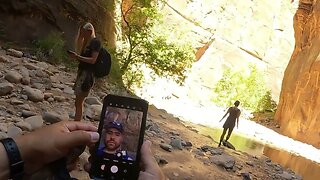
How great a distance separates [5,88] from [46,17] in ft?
17.9

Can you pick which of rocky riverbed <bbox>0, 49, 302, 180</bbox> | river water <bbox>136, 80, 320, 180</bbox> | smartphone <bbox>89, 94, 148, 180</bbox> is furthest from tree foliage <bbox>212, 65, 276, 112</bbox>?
smartphone <bbox>89, 94, 148, 180</bbox>

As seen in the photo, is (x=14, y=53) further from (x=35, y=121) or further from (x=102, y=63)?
(x=102, y=63)

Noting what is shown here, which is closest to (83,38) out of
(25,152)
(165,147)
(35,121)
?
(35,121)

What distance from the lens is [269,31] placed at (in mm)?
37562

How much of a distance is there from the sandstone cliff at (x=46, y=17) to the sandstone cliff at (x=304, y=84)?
14.0m

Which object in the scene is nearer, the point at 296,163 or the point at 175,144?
the point at 175,144

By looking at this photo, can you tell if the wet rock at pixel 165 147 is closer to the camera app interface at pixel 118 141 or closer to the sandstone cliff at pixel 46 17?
the sandstone cliff at pixel 46 17

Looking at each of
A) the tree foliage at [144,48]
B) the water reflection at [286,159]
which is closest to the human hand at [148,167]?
the water reflection at [286,159]

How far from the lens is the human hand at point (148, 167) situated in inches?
55.2

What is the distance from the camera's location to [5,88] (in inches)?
251

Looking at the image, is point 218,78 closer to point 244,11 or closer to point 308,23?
point 244,11

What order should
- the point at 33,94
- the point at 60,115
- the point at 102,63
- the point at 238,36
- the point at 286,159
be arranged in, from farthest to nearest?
the point at 238,36, the point at 286,159, the point at 33,94, the point at 60,115, the point at 102,63

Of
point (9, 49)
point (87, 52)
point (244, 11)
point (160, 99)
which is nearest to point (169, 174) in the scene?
point (87, 52)

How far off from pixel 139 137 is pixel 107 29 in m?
13.5
